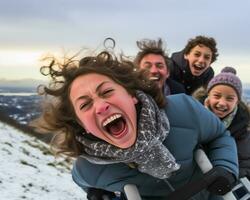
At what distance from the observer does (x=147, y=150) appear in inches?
112

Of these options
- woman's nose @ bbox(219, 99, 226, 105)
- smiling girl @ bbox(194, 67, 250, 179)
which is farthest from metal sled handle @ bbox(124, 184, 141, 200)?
woman's nose @ bbox(219, 99, 226, 105)

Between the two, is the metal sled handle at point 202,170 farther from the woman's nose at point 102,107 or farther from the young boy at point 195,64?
the young boy at point 195,64

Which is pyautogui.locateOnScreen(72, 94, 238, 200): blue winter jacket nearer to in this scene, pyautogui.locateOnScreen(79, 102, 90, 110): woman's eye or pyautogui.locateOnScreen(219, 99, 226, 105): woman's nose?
pyautogui.locateOnScreen(79, 102, 90, 110): woman's eye

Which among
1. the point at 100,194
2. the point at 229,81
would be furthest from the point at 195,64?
the point at 100,194

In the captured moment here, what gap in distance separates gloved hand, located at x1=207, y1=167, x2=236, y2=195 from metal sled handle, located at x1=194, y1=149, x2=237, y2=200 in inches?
2.5

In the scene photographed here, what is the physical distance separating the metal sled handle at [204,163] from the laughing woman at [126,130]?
1.5 inches

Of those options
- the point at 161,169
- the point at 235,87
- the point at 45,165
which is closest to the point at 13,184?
the point at 45,165

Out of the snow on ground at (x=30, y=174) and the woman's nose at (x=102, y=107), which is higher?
the woman's nose at (x=102, y=107)

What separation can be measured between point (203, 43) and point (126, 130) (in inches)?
119

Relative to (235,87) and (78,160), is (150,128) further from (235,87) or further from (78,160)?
(235,87)

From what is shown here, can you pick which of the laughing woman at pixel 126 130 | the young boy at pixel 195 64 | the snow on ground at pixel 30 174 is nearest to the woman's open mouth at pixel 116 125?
the laughing woman at pixel 126 130

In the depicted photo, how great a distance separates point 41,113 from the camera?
3383mm

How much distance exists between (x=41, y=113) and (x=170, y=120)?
81 cm

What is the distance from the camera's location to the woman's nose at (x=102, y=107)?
2836mm
